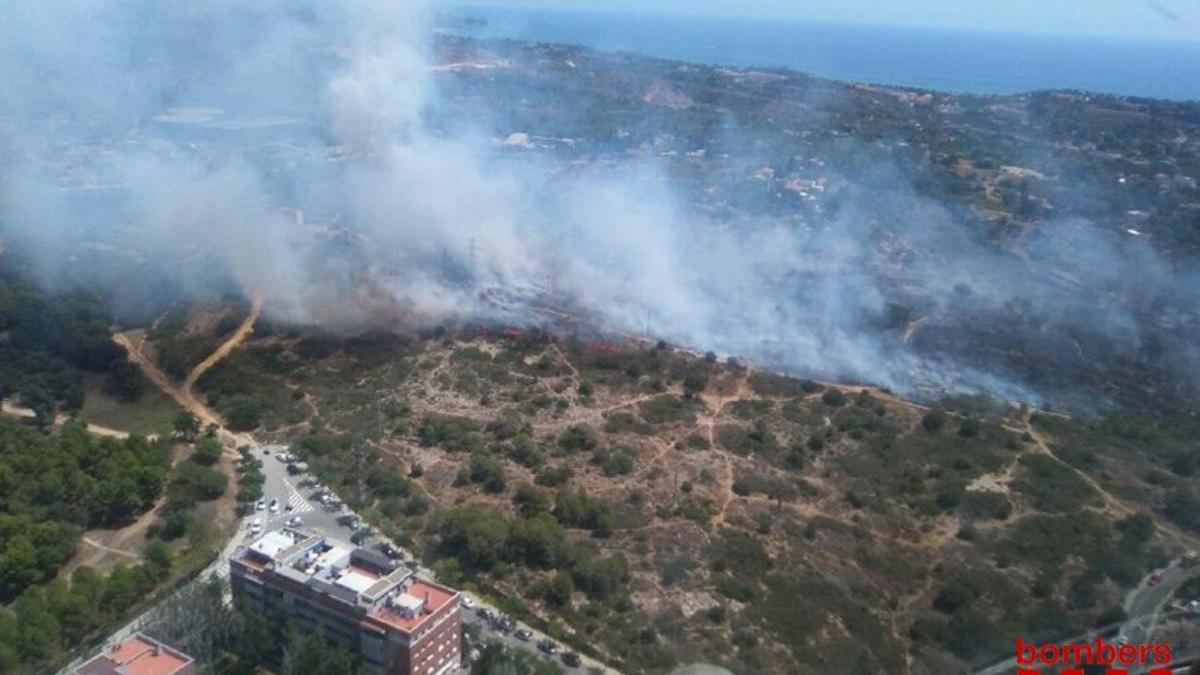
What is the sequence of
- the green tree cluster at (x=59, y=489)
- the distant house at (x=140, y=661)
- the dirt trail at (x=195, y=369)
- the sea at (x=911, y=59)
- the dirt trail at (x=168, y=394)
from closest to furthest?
the distant house at (x=140, y=661) < the green tree cluster at (x=59, y=489) < the dirt trail at (x=168, y=394) < the dirt trail at (x=195, y=369) < the sea at (x=911, y=59)

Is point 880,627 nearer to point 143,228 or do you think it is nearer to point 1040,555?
point 1040,555

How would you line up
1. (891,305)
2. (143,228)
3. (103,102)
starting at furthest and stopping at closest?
(103,102) < (143,228) < (891,305)

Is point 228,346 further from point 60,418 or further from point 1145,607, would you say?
point 1145,607

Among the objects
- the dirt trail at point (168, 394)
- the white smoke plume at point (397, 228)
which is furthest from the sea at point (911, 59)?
the dirt trail at point (168, 394)

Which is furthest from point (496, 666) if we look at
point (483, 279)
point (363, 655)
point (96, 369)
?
point (483, 279)

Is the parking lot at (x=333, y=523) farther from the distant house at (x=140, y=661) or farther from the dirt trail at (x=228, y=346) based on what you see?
the dirt trail at (x=228, y=346)

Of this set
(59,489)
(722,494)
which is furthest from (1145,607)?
(59,489)
